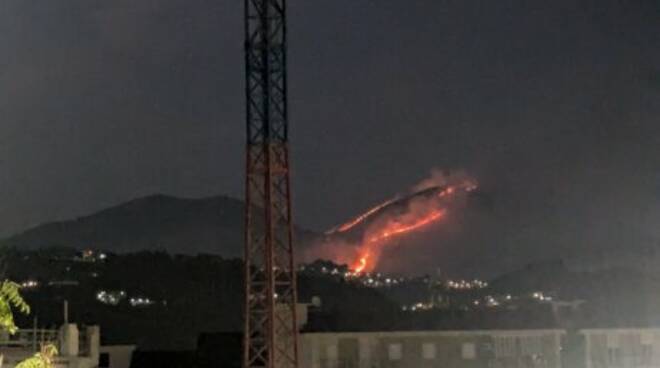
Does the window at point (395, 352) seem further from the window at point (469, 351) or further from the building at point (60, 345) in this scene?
the building at point (60, 345)

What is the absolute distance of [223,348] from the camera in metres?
44.9

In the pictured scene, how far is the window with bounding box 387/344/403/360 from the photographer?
41406mm

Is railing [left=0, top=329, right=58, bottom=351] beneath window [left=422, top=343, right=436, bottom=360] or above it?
above

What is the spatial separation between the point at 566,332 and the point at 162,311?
1276 inches

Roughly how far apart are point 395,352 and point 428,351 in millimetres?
1411

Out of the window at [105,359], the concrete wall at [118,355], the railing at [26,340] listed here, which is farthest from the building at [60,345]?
the concrete wall at [118,355]

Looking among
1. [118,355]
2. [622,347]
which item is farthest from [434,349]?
[118,355]

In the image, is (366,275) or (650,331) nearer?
(650,331)

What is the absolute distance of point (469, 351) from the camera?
4250cm

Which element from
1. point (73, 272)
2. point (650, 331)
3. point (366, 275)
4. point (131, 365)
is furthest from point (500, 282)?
point (131, 365)

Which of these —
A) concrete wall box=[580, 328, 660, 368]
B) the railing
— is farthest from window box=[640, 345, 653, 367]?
the railing

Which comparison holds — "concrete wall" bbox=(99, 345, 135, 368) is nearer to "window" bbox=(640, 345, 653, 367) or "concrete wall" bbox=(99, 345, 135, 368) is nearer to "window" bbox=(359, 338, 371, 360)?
"window" bbox=(359, 338, 371, 360)

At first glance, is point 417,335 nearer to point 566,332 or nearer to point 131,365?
point 566,332

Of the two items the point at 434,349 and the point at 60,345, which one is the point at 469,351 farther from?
the point at 60,345
